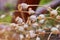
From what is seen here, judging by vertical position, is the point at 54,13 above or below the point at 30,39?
above

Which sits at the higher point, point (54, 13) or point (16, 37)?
point (54, 13)

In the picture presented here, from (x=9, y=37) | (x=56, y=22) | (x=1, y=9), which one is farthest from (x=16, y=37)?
(x=1, y=9)

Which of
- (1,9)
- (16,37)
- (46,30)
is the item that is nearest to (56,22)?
(46,30)

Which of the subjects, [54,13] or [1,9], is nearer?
[54,13]

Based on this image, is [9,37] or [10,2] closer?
[9,37]

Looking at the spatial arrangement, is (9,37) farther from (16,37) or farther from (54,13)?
(54,13)

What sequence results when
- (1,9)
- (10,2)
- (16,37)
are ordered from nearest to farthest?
(16,37) < (1,9) < (10,2)

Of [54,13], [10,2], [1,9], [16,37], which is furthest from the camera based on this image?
[10,2]

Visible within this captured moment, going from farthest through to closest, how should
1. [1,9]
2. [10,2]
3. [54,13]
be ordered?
[10,2], [1,9], [54,13]

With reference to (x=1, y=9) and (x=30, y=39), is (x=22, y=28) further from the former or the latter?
(x=1, y=9)
